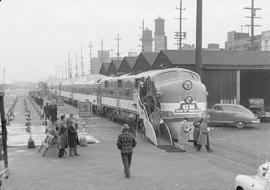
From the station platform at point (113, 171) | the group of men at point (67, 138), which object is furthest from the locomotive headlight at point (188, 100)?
the group of men at point (67, 138)

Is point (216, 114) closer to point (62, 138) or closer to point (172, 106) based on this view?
point (172, 106)

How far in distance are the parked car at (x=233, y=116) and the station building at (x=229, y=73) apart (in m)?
6.35

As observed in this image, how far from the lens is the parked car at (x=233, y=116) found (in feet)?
98.8

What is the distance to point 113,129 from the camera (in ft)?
96.9

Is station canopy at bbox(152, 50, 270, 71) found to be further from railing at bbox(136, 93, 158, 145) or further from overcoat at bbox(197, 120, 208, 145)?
overcoat at bbox(197, 120, 208, 145)

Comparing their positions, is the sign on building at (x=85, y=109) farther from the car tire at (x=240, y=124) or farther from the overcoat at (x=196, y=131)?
the car tire at (x=240, y=124)

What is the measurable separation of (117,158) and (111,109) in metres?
19.9

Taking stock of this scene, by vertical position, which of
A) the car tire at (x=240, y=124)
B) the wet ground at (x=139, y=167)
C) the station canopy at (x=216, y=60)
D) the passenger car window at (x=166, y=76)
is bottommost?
the wet ground at (x=139, y=167)

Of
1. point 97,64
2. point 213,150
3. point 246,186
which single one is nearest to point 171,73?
point 213,150

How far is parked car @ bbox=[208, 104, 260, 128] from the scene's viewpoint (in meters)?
30.1

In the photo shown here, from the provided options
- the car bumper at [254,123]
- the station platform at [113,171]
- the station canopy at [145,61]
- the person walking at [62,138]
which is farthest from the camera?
the station canopy at [145,61]

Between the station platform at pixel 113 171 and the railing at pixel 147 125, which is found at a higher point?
the railing at pixel 147 125

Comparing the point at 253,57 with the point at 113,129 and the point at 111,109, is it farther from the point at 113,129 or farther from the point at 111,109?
the point at 113,129

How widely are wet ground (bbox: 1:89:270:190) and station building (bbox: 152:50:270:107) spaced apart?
15.2 metres
